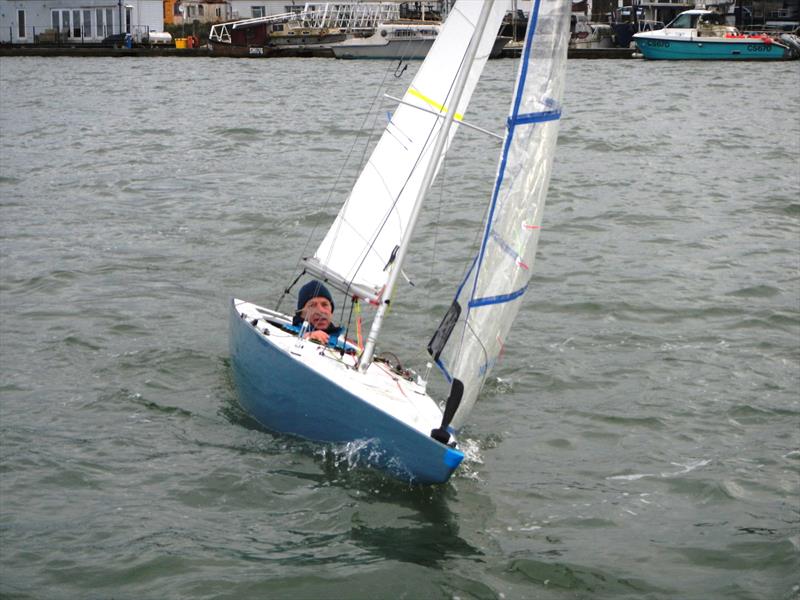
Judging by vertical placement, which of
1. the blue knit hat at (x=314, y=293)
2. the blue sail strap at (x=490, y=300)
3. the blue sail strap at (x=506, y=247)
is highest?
the blue sail strap at (x=506, y=247)

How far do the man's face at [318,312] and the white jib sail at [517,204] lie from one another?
2104mm

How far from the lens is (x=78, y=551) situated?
7941 mm

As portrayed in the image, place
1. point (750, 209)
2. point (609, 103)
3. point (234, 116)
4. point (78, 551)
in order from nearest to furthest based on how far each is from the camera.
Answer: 1. point (78, 551)
2. point (750, 209)
3. point (234, 116)
4. point (609, 103)

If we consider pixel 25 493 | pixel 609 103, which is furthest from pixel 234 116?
pixel 25 493

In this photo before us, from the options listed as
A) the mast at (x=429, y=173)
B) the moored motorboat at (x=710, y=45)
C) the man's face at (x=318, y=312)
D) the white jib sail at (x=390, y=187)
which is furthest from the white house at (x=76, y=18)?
the mast at (x=429, y=173)

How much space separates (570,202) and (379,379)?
11013 millimetres

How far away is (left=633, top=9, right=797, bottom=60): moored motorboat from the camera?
2180 inches

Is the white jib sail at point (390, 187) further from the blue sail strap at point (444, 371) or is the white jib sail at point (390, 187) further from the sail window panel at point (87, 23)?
the sail window panel at point (87, 23)

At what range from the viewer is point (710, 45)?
55812 mm

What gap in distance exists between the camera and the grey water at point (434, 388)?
26.0ft

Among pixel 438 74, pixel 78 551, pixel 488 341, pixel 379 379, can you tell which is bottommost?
pixel 78 551

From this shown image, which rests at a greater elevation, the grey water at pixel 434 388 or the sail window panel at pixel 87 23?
the sail window panel at pixel 87 23

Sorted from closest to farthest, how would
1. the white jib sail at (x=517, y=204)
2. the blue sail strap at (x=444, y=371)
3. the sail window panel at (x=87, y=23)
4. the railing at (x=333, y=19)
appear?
1. the white jib sail at (x=517, y=204)
2. the blue sail strap at (x=444, y=371)
3. the railing at (x=333, y=19)
4. the sail window panel at (x=87, y=23)

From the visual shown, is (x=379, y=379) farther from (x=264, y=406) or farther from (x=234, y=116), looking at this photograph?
(x=234, y=116)
